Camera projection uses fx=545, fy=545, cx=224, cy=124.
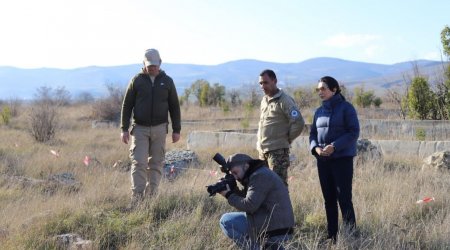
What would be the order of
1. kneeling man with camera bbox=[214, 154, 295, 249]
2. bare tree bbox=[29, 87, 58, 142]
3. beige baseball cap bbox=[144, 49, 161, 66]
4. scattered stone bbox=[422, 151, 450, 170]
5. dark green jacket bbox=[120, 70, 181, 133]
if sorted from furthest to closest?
bare tree bbox=[29, 87, 58, 142] → scattered stone bbox=[422, 151, 450, 170] → dark green jacket bbox=[120, 70, 181, 133] → beige baseball cap bbox=[144, 49, 161, 66] → kneeling man with camera bbox=[214, 154, 295, 249]

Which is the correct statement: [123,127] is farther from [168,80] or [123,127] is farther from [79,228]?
[79,228]

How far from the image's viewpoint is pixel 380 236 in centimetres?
516

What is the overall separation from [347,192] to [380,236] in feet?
1.70

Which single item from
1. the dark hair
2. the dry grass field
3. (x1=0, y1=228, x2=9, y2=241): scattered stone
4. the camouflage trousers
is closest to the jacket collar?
the dark hair

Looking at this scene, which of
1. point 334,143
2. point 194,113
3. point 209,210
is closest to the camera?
point 334,143

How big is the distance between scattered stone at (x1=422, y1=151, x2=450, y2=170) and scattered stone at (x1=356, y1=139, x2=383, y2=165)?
0.77 m

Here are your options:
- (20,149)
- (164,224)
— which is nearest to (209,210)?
(164,224)

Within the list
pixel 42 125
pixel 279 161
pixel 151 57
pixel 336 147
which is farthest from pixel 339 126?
pixel 42 125

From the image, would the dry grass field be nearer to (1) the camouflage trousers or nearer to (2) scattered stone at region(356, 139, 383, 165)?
(2) scattered stone at region(356, 139, 383, 165)

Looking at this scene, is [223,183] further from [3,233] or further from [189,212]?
[3,233]

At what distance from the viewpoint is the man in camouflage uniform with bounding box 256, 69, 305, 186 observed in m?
5.52

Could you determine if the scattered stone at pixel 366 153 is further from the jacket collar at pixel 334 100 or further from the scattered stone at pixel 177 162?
the jacket collar at pixel 334 100

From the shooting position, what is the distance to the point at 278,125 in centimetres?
562

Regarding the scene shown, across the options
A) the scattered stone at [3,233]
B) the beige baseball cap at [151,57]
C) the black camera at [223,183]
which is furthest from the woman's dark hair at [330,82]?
the scattered stone at [3,233]
